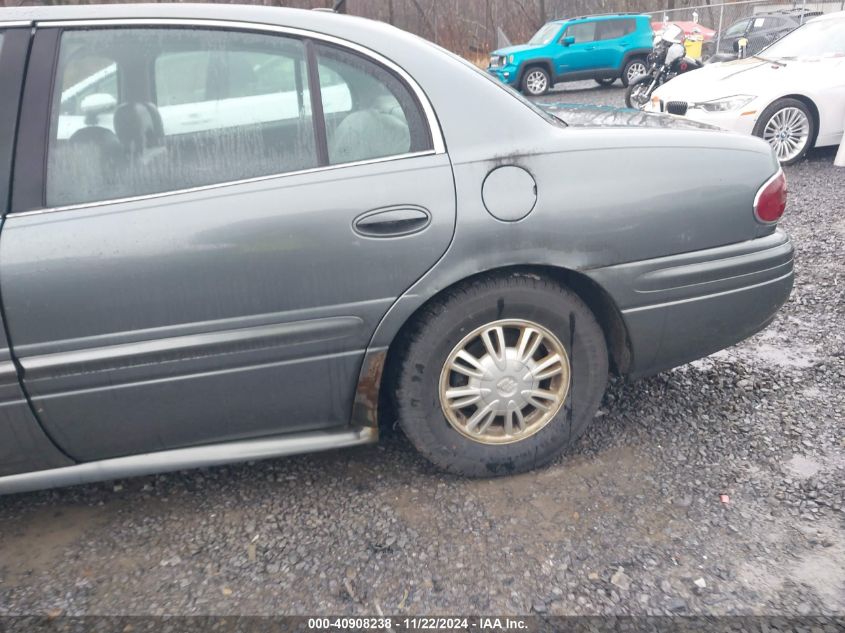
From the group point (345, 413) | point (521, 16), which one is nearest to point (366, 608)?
point (345, 413)

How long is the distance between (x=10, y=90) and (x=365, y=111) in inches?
42.3

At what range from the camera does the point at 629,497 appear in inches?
96.2

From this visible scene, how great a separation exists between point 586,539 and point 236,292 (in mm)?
1389

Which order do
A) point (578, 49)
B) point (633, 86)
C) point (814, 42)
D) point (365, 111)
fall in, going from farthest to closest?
point (578, 49)
point (633, 86)
point (814, 42)
point (365, 111)

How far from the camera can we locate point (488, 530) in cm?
231

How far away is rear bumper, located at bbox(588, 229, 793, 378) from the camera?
7.98ft

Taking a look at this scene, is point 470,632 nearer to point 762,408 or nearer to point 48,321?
point 48,321

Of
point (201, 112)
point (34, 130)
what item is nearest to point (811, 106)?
point (201, 112)

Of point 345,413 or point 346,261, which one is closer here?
point 346,261

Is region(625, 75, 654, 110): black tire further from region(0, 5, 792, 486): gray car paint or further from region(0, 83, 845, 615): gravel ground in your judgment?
region(0, 5, 792, 486): gray car paint

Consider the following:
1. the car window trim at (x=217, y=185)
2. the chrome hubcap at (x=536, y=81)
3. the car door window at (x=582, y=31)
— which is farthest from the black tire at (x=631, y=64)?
the car window trim at (x=217, y=185)

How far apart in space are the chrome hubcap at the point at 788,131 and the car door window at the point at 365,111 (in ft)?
20.0

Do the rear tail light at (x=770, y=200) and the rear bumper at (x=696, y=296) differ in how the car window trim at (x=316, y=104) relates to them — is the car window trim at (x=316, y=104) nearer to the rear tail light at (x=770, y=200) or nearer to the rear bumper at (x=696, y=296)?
the rear bumper at (x=696, y=296)

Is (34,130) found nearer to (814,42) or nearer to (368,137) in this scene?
(368,137)
